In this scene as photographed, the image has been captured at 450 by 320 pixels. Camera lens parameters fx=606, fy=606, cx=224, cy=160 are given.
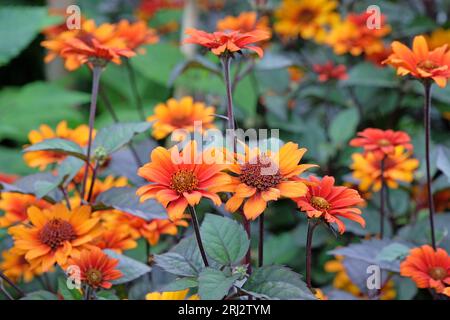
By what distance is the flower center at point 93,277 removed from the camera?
2.07ft

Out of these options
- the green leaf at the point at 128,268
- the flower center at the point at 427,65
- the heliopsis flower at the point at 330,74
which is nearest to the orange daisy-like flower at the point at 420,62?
the flower center at the point at 427,65

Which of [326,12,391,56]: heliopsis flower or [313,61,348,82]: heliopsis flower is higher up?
[326,12,391,56]: heliopsis flower

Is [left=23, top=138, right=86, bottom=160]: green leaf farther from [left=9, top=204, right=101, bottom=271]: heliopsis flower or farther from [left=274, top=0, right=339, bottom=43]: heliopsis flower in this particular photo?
[left=274, top=0, right=339, bottom=43]: heliopsis flower

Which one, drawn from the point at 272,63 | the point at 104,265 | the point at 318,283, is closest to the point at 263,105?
the point at 272,63

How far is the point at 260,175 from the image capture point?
562mm

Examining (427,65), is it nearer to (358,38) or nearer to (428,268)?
(428,268)

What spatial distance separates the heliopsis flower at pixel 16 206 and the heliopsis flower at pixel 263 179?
35 centimetres

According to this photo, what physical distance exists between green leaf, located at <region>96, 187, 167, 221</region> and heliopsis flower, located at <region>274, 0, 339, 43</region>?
2.55ft

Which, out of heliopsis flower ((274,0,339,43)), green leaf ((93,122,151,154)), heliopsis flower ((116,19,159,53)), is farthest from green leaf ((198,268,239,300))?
heliopsis flower ((274,0,339,43))

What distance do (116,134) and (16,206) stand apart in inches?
6.8

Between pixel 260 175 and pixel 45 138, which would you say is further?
pixel 45 138

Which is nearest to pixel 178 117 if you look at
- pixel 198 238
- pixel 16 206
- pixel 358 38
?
pixel 16 206

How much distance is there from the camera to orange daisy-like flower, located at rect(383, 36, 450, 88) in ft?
2.11
